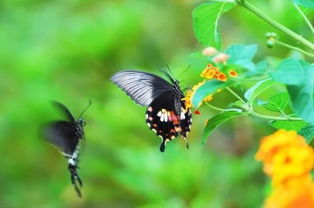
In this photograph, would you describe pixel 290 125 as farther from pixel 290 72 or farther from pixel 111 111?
pixel 111 111

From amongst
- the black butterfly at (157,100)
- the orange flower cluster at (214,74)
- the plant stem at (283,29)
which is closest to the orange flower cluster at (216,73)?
the orange flower cluster at (214,74)

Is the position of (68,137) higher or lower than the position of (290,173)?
higher

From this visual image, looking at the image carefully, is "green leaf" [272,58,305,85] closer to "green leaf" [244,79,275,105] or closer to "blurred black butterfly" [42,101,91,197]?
"green leaf" [244,79,275,105]

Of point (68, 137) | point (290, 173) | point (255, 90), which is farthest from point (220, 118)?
point (68, 137)

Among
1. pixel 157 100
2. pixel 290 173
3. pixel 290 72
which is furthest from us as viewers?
pixel 157 100

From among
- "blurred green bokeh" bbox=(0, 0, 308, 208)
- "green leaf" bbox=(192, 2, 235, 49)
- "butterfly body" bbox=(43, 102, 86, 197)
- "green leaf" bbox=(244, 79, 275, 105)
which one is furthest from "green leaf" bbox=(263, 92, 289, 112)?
"blurred green bokeh" bbox=(0, 0, 308, 208)
